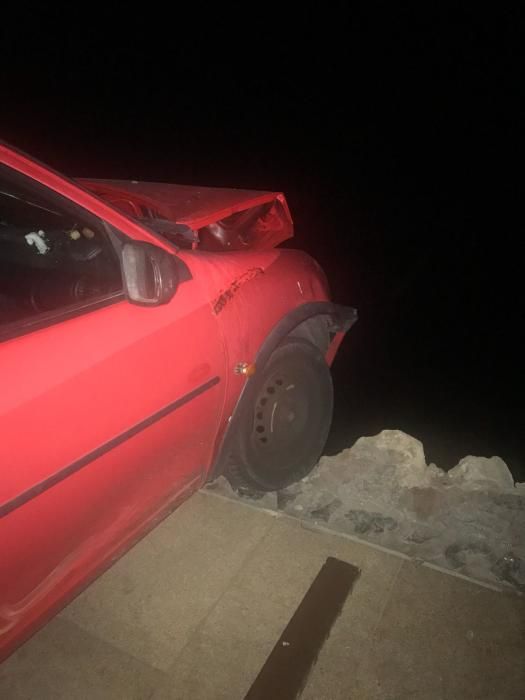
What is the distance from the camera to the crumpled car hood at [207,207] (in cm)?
245

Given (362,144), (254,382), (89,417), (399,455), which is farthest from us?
(362,144)

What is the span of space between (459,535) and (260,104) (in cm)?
1769

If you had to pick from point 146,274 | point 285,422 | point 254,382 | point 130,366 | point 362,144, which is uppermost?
point 362,144

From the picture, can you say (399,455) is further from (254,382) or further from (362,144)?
(362,144)

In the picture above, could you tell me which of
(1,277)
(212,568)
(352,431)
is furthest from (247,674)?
(1,277)

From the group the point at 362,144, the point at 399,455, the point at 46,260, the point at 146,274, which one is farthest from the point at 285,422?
the point at 362,144

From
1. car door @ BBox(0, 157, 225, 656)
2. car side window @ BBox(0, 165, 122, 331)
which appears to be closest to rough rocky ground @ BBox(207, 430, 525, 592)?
car door @ BBox(0, 157, 225, 656)

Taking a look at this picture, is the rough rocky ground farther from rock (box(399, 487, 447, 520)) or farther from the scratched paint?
the scratched paint

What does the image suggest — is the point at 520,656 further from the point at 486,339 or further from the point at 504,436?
the point at 486,339

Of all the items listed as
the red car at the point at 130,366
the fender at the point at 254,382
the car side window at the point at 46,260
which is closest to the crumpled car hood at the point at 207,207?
the red car at the point at 130,366

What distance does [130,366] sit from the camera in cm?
173

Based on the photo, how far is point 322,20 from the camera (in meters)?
A: 26.3

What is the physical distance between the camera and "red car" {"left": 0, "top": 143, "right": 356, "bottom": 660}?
155 cm

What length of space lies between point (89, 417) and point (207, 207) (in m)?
1.30
